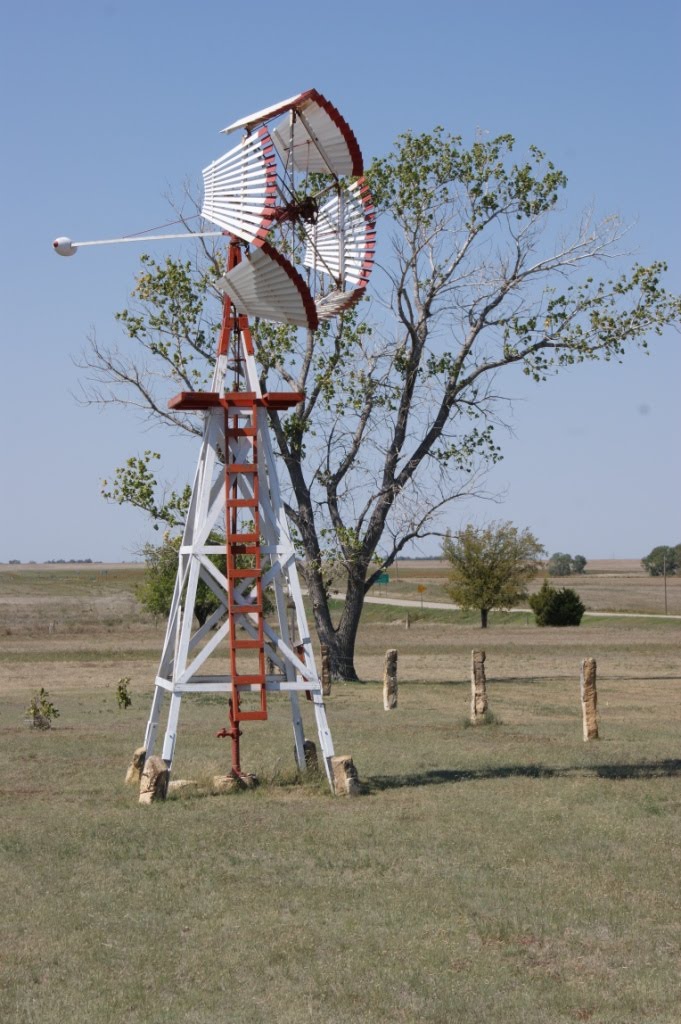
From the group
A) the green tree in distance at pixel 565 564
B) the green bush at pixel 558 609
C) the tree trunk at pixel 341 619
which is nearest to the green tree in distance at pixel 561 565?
the green tree in distance at pixel 565 564

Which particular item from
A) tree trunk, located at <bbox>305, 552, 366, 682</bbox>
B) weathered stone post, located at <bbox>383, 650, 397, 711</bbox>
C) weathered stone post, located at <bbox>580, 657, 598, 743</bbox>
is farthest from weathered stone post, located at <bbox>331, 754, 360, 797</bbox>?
tree trunk, located at <bbox>305, 552, 366, 682</bbox>

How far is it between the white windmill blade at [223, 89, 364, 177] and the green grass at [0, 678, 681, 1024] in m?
7.51

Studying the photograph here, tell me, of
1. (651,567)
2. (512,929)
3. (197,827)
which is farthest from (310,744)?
(651,567)

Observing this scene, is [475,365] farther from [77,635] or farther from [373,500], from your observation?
[77,635]

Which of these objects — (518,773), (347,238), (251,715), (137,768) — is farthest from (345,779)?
(347,238)

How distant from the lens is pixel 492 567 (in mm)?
64438

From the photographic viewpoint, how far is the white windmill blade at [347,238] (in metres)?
15.8

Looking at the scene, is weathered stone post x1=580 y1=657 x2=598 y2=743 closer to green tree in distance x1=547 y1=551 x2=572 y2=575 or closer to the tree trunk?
the tree trunk

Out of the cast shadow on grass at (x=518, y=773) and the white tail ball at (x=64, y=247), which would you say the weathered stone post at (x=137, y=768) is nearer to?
the cast shadow on grass at (x=518, y=773)

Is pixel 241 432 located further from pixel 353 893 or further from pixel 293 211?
pixel 353 893

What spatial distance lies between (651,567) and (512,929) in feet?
558

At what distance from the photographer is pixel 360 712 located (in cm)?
2705

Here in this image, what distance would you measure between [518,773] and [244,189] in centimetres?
825

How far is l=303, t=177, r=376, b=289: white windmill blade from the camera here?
15.8 m
